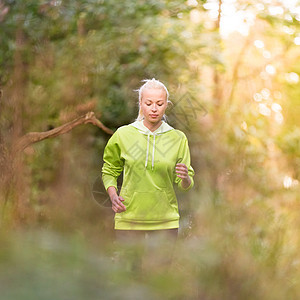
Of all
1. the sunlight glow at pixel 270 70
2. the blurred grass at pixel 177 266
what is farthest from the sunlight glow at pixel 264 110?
the blurred grass at pixel 177 266

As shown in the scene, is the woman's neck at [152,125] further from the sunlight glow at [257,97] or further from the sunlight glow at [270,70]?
the sunlight glow at [270,70]

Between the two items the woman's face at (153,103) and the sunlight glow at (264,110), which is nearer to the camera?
the woman's face at (153,103)

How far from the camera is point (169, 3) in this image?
4.67 m

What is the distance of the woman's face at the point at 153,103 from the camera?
10.5 feet

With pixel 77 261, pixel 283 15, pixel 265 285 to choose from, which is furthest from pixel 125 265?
pixel 283 15

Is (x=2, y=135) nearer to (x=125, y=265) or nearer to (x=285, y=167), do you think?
(x=285, y=167)

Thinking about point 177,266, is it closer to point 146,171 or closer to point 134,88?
point 146,171

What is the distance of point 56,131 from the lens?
4.59 metres

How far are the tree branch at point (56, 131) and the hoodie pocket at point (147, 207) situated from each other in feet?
4.75

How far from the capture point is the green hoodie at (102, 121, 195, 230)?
322cm

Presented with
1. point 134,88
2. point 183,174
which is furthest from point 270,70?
point 183,174

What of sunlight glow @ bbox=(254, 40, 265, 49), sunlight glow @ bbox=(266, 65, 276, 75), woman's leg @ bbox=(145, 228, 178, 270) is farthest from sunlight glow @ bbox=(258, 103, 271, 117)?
woman's leg @ bbox=(145, 228, 178, 270)

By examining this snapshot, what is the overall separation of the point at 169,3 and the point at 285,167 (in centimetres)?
154

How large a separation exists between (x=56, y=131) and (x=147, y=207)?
1570 millimetres
